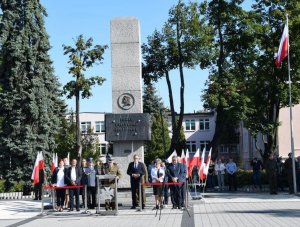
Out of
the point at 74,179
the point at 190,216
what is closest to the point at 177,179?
the point at 190,216

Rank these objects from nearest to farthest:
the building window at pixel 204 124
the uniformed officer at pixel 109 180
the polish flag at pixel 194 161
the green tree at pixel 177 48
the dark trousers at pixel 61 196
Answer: the uniformed officer at pixel 109 180, the dark trousers at pixel 61 196, the polish flag at pixel 194 161, the green tree at pixel 177 48, the building window at pixel 204 124

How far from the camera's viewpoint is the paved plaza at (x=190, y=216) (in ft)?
48.1

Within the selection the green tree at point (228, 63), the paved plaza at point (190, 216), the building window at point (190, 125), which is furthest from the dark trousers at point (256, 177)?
the building window at point (190, 125)

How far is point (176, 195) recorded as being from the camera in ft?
63.6

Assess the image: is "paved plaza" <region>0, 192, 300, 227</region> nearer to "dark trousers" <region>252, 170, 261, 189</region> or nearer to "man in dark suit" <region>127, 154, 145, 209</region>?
"man in dark suit" <region>127, 154, 145, 209</region>

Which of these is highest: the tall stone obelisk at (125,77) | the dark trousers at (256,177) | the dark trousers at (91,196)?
the tall stone obelisk at (125,77)

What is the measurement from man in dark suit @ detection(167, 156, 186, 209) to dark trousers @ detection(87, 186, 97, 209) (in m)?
2.83

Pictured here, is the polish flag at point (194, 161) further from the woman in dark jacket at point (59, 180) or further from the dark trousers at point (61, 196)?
the woman in dark jacket at point (59, 180)

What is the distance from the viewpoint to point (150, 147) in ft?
235

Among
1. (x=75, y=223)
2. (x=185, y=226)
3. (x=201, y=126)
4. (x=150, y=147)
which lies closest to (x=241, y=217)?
(x=185, y=226)

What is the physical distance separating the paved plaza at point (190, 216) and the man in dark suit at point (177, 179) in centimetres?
37

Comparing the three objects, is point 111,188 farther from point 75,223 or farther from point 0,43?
point 0,43

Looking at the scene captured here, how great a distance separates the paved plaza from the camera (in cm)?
1467

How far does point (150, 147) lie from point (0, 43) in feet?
122
